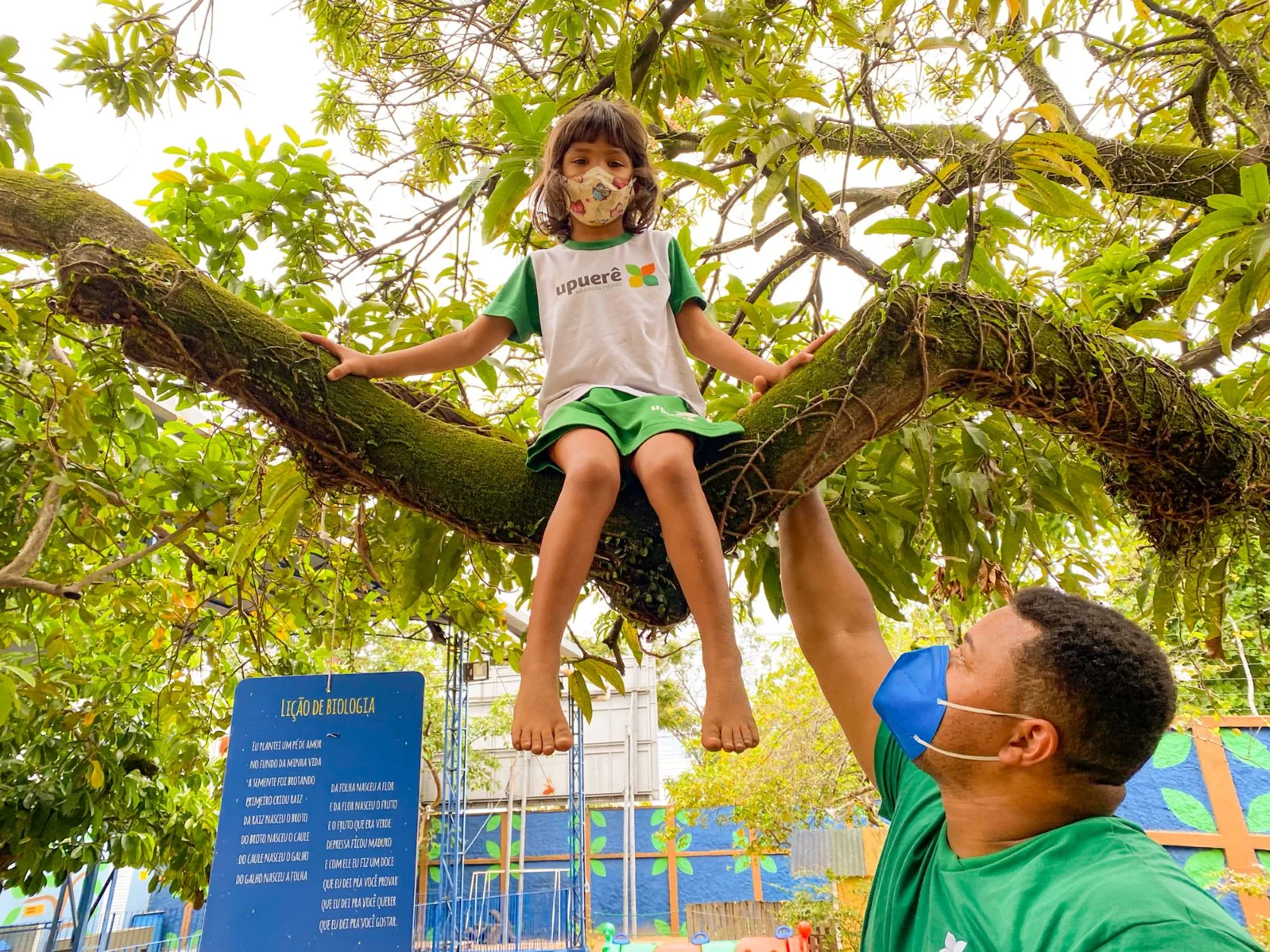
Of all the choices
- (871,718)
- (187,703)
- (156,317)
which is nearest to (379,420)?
(156,317)

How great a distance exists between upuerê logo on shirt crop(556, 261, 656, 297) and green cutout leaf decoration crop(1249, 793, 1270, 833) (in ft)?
21.6

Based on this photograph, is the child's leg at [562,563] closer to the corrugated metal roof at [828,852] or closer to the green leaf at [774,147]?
the green leaf at [774,147]

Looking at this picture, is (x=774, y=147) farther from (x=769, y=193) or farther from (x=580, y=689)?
(x=580, y=689)

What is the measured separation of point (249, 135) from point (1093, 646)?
2332mm

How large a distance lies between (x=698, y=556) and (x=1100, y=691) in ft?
1.78

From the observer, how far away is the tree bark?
1.27m

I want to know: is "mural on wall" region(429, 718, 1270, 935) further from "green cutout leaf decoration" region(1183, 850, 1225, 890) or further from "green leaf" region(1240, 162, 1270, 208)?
"green leaf" region(1240, 162, 1270, 208)

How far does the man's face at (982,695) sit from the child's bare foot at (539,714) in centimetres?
51

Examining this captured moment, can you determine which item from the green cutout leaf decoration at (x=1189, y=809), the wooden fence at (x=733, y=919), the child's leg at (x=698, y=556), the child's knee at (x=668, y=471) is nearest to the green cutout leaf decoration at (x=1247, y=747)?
the green cutout leaf decoration at (x=1189, y=809)

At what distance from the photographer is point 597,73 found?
2.25 metres

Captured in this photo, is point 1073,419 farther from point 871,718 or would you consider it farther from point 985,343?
point 871,718

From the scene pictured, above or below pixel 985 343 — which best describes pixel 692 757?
above

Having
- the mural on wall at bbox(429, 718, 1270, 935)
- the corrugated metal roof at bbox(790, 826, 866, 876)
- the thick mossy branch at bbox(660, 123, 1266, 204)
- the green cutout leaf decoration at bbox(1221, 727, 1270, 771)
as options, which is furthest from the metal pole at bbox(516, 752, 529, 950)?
the thick mossy branch at bbox(660, 123, 1266, 204)

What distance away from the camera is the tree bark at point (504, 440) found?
1.27 metres
